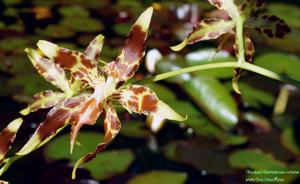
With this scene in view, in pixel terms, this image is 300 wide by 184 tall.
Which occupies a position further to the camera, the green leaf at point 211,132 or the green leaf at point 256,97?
the green leaf at point 256,97

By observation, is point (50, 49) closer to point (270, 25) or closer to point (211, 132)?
point (270, 25)

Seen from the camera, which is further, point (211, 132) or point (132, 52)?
point (211, 132)

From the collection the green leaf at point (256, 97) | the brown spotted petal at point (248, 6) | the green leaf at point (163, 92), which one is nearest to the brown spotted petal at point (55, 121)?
the brown spotted petal at point (248, 6)

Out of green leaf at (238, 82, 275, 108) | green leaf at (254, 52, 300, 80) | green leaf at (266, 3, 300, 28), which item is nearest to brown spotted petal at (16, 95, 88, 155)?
green leaf at (238, 82, 275, 108)

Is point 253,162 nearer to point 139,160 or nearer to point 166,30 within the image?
point 139,160

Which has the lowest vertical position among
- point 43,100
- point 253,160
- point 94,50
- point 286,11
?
point 253,160

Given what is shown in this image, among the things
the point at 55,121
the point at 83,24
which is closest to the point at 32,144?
the point at 55,121

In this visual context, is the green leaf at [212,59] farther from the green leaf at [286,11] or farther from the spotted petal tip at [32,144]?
the spotted petal tip at [32,144]
